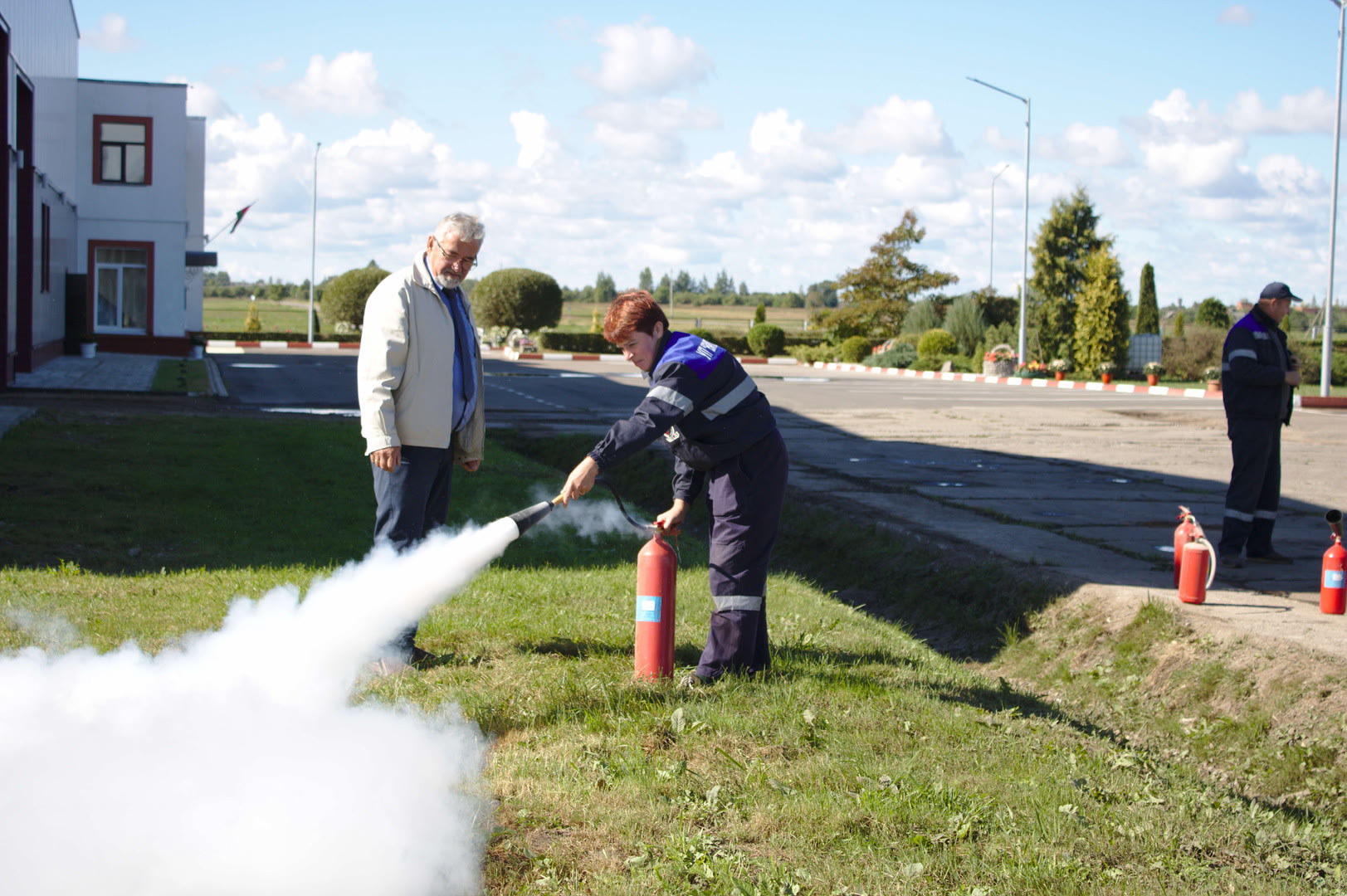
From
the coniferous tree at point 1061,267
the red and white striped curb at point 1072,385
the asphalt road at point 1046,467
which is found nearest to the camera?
the asphalt road at point 1046,467

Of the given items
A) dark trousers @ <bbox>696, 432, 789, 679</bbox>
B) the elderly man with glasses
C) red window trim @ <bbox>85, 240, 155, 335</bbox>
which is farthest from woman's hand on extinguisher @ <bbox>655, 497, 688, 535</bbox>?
red window trim @ <bbox>85, 240, 155, 335</bbox>

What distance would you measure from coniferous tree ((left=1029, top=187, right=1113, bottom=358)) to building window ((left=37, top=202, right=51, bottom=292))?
105 ft

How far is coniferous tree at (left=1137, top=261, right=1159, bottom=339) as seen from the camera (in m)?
44.1

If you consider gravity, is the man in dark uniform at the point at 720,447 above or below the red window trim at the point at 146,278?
below

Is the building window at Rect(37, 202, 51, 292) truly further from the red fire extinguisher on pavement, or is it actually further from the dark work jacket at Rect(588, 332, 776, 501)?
the red fire extinguisher on pavement

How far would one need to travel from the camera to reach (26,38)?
23.7m

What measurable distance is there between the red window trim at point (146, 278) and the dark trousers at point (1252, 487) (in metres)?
34.0

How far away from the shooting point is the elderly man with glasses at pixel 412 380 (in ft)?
17.6

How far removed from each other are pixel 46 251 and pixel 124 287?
311 inches

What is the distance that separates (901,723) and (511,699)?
165 centimetres

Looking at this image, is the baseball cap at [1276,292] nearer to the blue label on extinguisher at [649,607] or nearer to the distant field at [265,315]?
the blue label on extinguisher at [649,607]

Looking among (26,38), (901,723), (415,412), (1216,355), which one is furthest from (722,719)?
(1216,355)

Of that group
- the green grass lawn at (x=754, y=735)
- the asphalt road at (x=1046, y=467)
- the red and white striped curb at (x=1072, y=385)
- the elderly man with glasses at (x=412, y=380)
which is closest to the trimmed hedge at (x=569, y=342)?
the red and white striped curb at (x=1072, y=385)

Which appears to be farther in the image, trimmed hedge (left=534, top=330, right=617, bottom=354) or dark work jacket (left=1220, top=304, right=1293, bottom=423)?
trimmed hedge (left=534, top=330, right=617, bottom=354)
